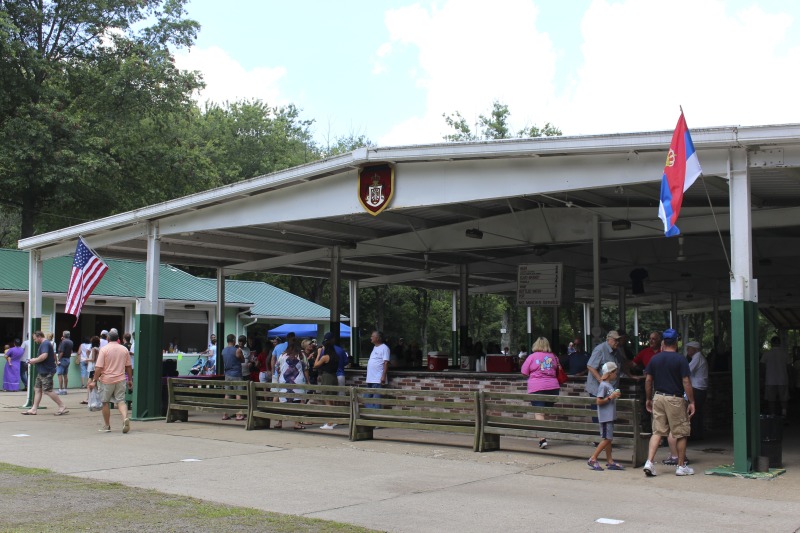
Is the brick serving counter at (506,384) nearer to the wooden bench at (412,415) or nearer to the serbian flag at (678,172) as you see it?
the wooden bench at (412,415)

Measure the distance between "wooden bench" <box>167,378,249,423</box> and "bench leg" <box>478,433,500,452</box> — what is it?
15.9ft

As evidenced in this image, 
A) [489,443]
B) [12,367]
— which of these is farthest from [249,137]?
[489,443]

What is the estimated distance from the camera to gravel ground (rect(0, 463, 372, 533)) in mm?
6887

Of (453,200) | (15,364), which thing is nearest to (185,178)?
(15,364)

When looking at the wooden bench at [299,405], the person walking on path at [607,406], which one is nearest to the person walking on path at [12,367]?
the wooden bench at [299,405]

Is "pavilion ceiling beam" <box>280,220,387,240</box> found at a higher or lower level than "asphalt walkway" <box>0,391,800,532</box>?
higher

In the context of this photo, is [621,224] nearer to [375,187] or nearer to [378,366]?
[375,187]

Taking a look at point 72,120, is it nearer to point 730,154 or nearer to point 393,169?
point 393,169

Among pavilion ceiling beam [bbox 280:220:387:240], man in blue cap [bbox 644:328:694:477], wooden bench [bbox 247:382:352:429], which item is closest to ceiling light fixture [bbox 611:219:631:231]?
man in blue cap [bbox 644:328:694:477]

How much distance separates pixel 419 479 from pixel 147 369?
335 inches

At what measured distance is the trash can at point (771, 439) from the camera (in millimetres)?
10000

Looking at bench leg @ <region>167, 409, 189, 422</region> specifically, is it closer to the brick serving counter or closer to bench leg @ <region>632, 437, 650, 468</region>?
the brick serving counter

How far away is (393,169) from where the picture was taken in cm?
1323

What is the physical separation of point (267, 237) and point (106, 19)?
2001 cm
